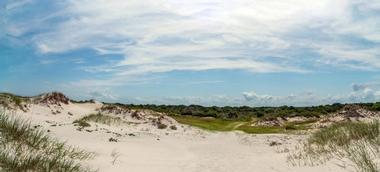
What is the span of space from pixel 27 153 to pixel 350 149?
32.8ft

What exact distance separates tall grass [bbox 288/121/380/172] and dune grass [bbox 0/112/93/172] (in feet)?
25.8

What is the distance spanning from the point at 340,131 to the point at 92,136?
12.2 meters

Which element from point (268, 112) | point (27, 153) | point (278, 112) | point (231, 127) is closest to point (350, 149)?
point (27, 153)

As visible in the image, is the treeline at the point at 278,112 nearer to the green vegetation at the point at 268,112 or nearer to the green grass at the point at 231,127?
the green vegetation at the point at 268,112

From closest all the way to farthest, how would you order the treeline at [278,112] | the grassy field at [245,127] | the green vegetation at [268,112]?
1. the grassy field at [245,127]
2. the treeline at [278,112]
3. the green vegetation at [268,112]

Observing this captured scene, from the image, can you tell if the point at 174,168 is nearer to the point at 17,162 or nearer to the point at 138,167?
the point at 138,167

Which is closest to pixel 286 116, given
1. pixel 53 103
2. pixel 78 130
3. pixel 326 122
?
pixel 326 122

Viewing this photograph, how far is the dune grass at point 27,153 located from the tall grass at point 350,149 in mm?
7877

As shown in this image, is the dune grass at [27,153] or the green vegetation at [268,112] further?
the green vegetation at [268,112]

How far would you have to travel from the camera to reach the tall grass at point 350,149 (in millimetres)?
13210

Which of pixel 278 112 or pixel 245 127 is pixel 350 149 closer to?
pixel 245 127

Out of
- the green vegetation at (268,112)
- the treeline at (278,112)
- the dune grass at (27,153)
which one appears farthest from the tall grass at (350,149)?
the green vegetation at (268,112)

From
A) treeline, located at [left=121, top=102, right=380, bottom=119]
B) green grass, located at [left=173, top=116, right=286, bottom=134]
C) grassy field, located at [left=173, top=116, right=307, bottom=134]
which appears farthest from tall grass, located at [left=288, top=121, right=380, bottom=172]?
treeline, located at [left=121, top=102, right=380, bottom=119]

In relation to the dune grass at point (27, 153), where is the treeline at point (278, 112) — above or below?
above
